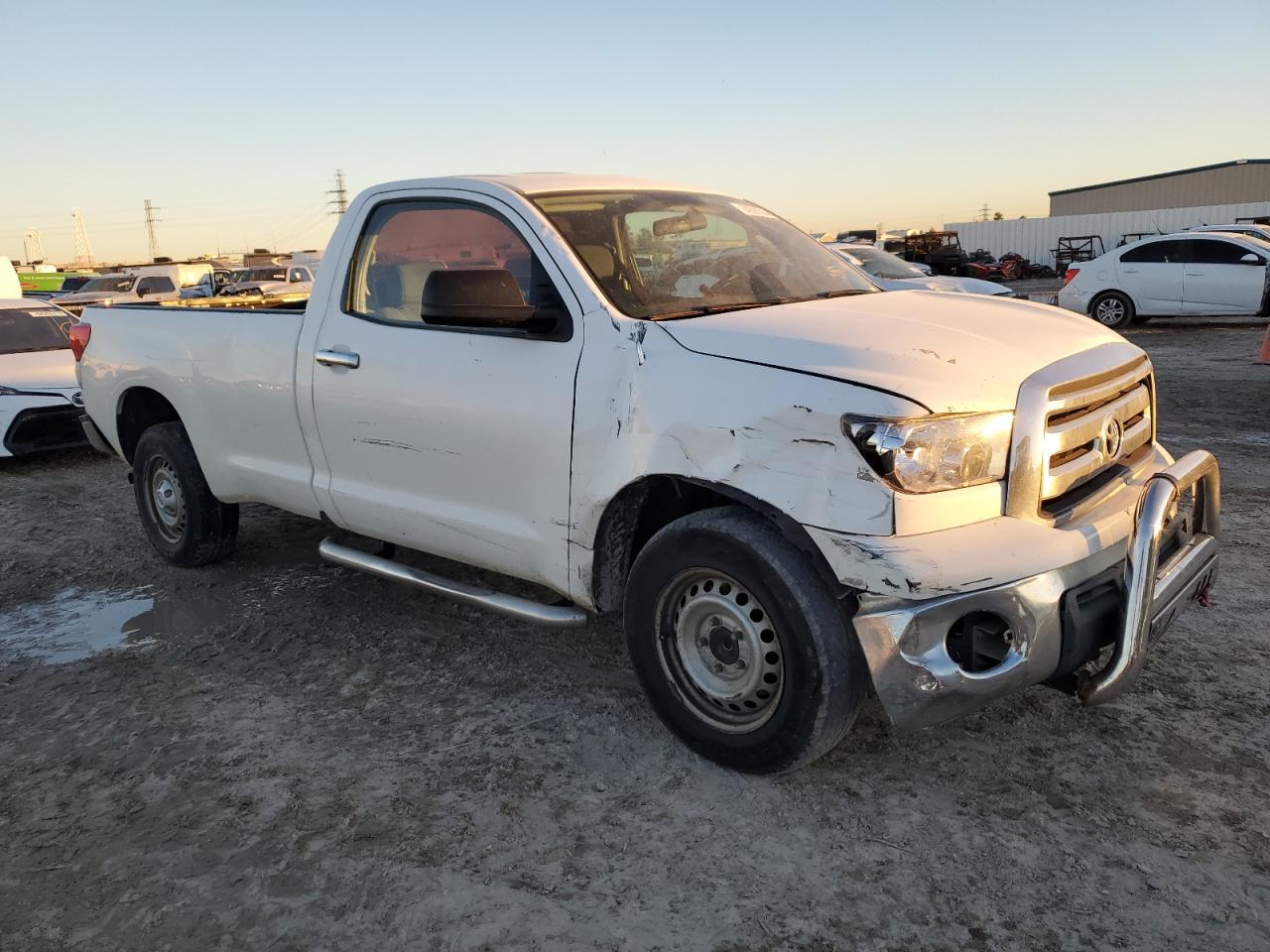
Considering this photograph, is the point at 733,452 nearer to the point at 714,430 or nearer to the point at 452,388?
the point at 714,430

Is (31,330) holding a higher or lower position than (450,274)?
lower

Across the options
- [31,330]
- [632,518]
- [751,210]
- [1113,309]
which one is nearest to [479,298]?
[632,518]

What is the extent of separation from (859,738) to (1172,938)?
1.13 meters

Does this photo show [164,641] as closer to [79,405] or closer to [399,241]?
[399,241]

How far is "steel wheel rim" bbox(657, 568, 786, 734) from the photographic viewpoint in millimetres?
3020

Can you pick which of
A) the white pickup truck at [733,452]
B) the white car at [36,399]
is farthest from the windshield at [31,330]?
the white pickup truck at [733,452]

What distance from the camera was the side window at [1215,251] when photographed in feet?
50.9


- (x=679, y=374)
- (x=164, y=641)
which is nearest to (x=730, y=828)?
(x=679, y=374)

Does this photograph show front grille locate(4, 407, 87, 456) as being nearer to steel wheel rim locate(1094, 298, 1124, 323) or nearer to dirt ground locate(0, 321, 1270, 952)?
dirt ground locate(0, 321, 1270, 952)

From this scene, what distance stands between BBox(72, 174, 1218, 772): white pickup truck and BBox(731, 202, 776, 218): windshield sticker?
0.8 inches

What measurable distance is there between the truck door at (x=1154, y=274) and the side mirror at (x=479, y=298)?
15289mm

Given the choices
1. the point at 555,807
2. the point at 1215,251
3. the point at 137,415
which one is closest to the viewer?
the point at 555,807

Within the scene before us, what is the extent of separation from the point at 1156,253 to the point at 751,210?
13.9 meters

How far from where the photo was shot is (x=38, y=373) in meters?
8.70
